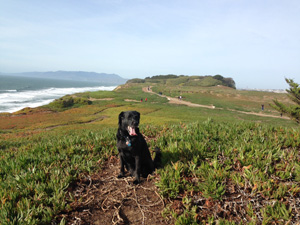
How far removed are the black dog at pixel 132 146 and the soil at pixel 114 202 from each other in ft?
0.82

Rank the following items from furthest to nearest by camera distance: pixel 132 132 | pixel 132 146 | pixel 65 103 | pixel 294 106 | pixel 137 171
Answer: pixel 65 103
pixel 294 106
pixel 137 171
pixel 132 146
pixel 132 132

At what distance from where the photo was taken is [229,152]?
16.0 ft

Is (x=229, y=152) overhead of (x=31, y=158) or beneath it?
overhead

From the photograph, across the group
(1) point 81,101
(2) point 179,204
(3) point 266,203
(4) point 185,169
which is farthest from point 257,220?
(1) point 81,101

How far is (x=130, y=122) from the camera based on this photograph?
364 cm

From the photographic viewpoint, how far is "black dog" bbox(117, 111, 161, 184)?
3.70 m

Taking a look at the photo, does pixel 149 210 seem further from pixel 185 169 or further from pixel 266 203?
pixel 266 203

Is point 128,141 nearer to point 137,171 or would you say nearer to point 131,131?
point 131,131

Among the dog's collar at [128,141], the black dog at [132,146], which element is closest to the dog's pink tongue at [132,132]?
the black dog at [132,146]

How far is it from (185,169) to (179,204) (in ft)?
3.03

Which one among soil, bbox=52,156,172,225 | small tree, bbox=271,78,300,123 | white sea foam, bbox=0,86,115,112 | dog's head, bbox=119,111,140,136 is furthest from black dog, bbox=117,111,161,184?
white sea foam, bbox=0,86,115,112

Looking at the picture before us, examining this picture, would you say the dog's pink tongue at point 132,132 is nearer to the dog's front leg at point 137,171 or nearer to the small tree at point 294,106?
the dog's front leg at point 137,171

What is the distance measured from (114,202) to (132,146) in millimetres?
1150

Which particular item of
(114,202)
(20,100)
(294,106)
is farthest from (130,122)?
(20,100)
